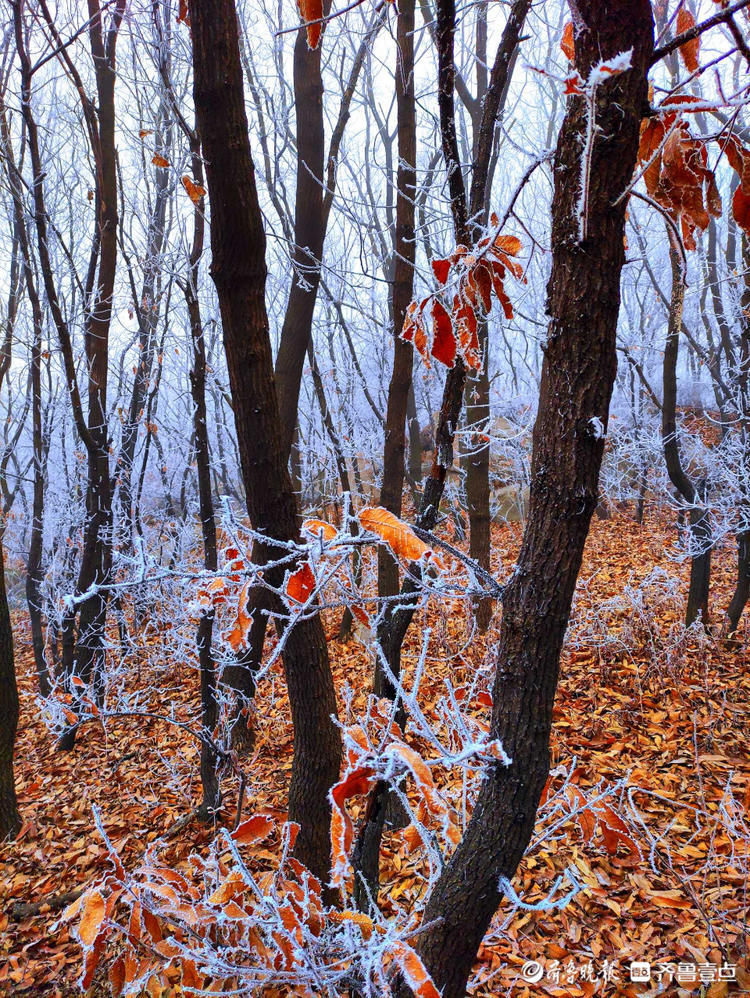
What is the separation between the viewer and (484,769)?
→ 3.40 ft

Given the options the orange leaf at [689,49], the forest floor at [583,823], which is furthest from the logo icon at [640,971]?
the orange leaf at [689,49]

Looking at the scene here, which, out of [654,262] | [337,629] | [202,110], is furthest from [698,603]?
[654,262]

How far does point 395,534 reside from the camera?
0.89 meters

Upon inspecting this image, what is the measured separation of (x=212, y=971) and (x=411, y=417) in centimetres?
953

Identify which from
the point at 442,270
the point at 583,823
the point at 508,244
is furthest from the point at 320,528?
the point at 583,823

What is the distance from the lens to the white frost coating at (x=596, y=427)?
0.91 meters

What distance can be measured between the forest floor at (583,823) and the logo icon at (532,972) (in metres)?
0.05

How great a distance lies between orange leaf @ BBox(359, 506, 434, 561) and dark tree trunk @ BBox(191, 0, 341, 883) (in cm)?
62

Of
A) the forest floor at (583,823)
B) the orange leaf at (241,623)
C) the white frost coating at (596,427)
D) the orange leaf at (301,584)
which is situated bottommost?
the forest floor at (583,823)

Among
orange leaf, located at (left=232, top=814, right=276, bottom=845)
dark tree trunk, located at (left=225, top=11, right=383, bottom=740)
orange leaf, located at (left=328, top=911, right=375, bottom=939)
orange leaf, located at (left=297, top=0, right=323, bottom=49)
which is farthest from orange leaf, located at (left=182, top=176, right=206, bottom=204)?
orange leaf, located at (left=328, top=911, right=375, bottom=939)

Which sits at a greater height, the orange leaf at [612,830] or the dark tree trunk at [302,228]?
the dark tree trunk at [302,228]

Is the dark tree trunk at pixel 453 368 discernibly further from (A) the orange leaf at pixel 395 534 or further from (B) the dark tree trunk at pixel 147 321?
(B) the dark tree trunk at pixel 147 321

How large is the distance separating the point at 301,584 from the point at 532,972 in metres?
2.29

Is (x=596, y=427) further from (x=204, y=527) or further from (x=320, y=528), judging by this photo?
(x=204, y=527)
